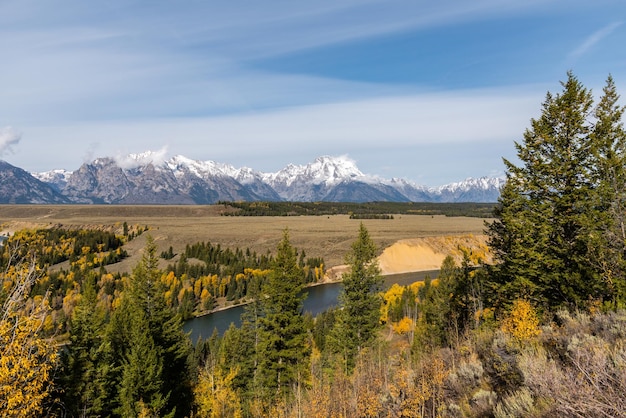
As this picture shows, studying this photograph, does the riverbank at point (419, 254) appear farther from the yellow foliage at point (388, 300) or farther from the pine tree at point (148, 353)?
the pine tree at point (148, 353)

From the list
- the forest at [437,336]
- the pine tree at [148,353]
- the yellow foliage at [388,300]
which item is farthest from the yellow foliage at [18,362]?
the yellow foliage at [388,300]

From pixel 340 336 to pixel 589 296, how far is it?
17368 millimetres

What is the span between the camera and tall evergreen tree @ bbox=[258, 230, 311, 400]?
25141 mm

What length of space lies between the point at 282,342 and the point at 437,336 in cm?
1559

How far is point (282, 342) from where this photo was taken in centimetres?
2559

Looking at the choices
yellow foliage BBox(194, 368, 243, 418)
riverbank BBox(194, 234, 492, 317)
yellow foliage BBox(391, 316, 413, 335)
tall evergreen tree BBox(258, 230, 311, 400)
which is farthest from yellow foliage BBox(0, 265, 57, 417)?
riverbank BBox(194, 234, 492, 317)

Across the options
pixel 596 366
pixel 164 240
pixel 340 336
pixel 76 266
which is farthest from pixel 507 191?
pixel 164 240

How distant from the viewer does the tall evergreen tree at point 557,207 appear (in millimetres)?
18297

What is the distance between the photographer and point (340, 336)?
98.3ft

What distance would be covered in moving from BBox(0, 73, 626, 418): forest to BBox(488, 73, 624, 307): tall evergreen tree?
0.07 meters

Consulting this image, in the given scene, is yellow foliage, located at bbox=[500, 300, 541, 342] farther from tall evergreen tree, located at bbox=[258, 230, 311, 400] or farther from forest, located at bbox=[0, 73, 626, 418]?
tall evergreen tree, located at bbox=[258, 230, 311, 400]

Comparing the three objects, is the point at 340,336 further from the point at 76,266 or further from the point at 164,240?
the point at 164,240

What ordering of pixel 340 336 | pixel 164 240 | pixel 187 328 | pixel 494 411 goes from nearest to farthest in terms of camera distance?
pixel 494 411 → pixel 340 336 → pixel 187 328 → pixel 164 240

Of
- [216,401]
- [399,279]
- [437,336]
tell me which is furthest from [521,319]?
[399,279]
